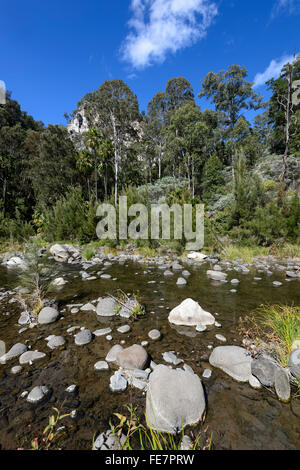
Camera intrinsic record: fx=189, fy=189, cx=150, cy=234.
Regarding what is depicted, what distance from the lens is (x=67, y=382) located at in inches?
87.9

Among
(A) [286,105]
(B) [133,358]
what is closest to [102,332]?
(B) [133,358]

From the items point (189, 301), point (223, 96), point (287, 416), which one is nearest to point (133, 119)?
point (223, 96)

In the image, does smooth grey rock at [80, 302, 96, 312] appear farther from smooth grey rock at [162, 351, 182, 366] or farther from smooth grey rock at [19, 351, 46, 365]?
smooth grey rock at [162, 351, 182, 366]

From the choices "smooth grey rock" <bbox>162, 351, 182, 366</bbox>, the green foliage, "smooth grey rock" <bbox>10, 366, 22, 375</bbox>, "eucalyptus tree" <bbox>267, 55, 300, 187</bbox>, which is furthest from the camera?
"eucalyptus tree" <bbox>267, 55, 300, 187</bbox>

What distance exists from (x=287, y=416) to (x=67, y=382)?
2300 mm

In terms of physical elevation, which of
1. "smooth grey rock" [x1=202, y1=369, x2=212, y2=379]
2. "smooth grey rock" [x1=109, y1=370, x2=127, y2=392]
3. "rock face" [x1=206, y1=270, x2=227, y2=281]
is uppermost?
"smooth grey rock" [x1=109, y1=370, x2=127, y2=392]

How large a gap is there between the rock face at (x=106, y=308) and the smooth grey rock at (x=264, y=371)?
2.64 metres

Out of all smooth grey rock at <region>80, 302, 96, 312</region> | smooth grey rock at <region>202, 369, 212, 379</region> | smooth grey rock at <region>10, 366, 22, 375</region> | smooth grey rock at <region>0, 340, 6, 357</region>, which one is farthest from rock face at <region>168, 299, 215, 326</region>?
smooth grey rock at <region>0, 340, 6, 357</region>

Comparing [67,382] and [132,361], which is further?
[132,361]

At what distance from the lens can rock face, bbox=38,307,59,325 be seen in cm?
360

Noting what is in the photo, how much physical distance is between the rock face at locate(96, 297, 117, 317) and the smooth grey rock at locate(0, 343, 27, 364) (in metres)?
1.41

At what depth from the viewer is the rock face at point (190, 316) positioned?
3516 mm

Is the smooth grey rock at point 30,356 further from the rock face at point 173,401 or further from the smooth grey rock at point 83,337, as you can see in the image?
the rock face at point 173,401
